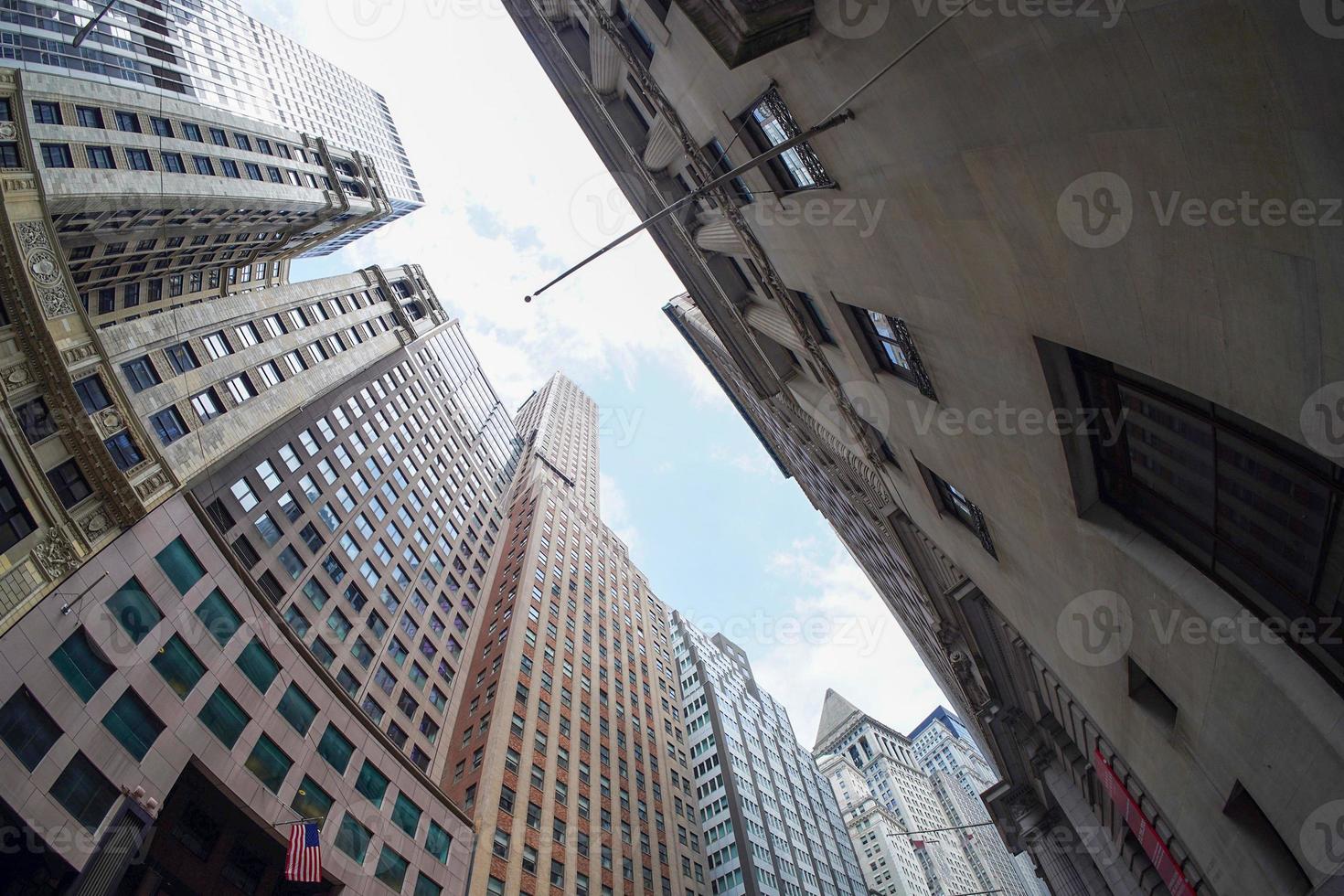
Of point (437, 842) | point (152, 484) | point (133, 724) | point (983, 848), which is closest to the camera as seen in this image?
point (133, 724)

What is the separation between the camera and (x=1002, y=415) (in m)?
10.9

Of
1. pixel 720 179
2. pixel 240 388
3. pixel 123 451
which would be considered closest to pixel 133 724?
pixel 123 451

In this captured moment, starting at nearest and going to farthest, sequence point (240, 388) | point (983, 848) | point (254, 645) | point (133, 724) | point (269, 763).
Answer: point (133, 724) → point (269, 763) → point (254, 645) → point (240, 388) → point (983, 848)

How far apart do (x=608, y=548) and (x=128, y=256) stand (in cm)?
5830

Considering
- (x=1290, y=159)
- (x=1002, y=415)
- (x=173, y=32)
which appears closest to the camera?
(x=1290, y=159)

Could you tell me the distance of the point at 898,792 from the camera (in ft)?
485

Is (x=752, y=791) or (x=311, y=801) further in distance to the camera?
(x=752, y=791)

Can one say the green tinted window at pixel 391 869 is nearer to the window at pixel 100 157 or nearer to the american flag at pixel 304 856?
the american flag at pixel 304 856

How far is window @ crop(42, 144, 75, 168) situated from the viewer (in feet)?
114

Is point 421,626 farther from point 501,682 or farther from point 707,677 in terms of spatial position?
point 707,677

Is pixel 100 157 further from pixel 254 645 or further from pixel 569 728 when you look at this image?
pixel 569 728

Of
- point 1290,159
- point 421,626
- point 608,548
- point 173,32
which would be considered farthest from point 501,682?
point 173,32

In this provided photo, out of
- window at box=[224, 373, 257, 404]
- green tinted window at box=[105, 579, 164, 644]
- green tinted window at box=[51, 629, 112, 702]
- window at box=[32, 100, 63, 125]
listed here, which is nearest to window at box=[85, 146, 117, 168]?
window at box=[32, 100, 63, 125]

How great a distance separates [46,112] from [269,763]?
39.0 meters
